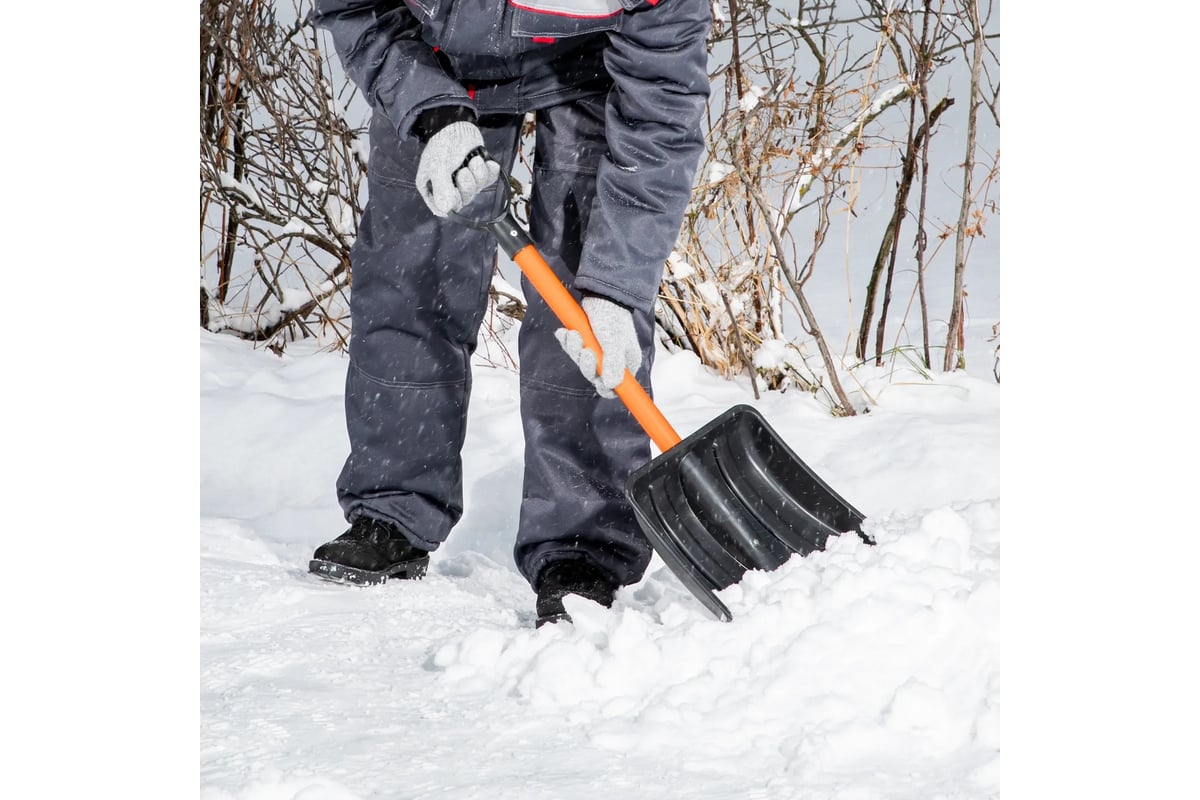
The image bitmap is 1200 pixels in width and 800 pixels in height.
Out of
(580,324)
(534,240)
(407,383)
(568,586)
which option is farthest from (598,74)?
(568,586)

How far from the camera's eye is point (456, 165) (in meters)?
1.56

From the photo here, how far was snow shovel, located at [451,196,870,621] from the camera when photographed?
5.19ft

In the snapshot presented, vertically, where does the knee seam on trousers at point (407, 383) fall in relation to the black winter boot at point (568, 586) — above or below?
above

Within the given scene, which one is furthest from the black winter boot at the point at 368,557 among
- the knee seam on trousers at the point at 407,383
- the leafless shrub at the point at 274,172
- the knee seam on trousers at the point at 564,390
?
the leafless shrub at the point at 274,172

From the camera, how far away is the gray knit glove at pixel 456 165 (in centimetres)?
156

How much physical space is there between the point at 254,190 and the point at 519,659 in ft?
8.20

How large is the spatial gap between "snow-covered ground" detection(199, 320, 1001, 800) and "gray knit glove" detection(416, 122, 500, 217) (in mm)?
619

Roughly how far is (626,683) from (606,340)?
1.68ft

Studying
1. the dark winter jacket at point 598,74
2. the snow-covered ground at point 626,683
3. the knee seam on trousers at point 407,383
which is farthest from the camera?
the knee seam on trousers at point 407,383

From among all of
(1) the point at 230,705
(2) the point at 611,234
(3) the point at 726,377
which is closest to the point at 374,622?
(1) the point at 230,705

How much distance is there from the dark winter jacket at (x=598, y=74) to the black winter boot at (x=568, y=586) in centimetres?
44

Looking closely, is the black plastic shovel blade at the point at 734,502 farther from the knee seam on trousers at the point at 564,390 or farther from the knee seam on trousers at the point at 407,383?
the knee seam on trousers at the point at 407,383

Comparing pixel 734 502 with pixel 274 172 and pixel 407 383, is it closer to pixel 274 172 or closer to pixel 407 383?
pixel 407 383
